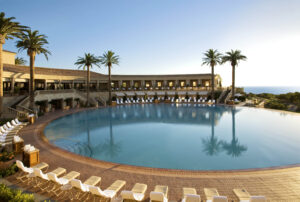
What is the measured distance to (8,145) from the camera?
9.75 meters

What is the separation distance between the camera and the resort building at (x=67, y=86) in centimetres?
2277

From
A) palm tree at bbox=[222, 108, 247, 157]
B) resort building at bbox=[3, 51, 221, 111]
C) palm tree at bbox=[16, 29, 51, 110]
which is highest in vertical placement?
palm tree at bbox=[16, 29, 51, 110]

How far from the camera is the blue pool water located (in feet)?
29.6

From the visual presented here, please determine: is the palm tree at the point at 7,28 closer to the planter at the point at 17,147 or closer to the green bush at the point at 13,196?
the planter at the point at 17,147

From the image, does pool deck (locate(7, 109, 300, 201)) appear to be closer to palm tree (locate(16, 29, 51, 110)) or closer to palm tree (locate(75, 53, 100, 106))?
palm tree (locate(16, 29, 51, 110))

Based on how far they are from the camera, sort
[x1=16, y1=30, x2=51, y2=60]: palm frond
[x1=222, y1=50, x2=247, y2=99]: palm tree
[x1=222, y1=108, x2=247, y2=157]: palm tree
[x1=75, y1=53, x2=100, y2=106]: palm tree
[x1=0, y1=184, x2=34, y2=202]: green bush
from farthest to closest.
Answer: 1. [x1=222, y1=50, x2=247, y2=99]: palm tree
2. [x1=75, y1=53, x2=100, y2=106]: palm tree
3. [x1=16, y1=30, x2=51, y2=60]: palm frond
4. [x1=222, y1=108, x2=247, y2=157]: palm tree
5. [x1=0, y1=184, x2=34, y2=202]: green bush

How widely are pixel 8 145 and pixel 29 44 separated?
15559mm

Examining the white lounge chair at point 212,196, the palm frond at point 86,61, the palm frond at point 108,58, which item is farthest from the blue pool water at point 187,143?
the palm frond at point 108,58

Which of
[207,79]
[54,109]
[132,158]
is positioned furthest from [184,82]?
[132,158]

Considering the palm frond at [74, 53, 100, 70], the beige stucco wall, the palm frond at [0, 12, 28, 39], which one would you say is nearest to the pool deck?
Answer: the palm frond at [0, 12, 28, 39]

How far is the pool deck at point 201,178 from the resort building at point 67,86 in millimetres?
18908

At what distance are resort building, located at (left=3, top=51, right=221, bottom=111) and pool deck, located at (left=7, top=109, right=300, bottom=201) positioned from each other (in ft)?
62.0

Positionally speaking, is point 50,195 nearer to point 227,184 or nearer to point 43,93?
point 227,184

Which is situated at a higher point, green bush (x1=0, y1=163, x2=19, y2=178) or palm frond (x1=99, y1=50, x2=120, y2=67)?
palm frond (x1=99, y1=50, x2=120, y2=67)
